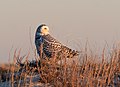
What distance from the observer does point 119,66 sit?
23.2 feet

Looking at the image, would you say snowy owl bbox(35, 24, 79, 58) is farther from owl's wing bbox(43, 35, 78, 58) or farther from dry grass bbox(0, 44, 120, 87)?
dry grass bbox(0, 44, 120, 87)

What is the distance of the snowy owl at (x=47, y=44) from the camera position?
826cm

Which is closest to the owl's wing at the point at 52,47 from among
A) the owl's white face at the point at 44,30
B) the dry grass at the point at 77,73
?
the owl's white face at the point at 44,30

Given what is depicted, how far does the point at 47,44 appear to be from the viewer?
8.69 m

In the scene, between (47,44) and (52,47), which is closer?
(52,47)

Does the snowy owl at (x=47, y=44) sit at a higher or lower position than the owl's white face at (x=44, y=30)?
lower

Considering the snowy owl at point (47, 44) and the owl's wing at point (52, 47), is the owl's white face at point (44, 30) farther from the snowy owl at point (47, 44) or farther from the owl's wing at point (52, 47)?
the owl's wing at point (52, 47)

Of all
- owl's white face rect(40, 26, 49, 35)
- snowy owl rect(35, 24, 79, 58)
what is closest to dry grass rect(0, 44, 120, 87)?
snowy owl rect(35, 24, 79, 58)

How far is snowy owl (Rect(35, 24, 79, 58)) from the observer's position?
27.1 ft

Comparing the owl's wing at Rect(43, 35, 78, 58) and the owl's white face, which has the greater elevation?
the owl's white face

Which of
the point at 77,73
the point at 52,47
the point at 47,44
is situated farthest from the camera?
the point at 47,44

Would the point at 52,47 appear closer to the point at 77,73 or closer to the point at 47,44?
the point at 47,44

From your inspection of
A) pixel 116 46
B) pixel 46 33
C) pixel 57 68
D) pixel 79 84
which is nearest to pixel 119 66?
pixel 116 46

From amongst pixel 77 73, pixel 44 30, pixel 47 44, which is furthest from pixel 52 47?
pixel 77 73
